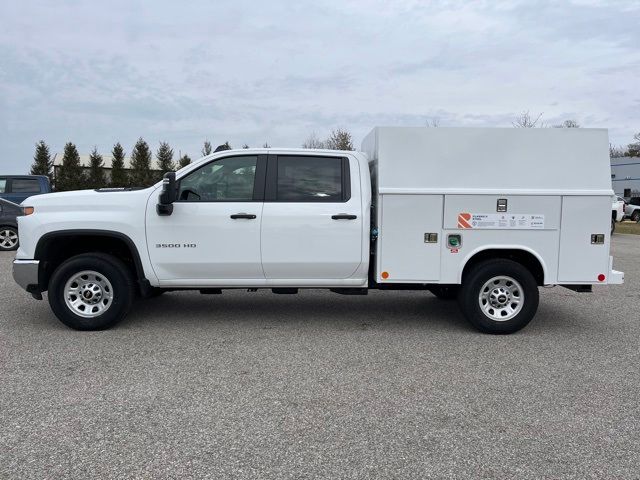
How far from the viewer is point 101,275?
234 inches

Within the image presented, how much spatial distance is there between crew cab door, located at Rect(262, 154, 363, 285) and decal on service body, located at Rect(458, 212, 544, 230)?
116 centimetres

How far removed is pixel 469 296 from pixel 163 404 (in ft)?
11.4

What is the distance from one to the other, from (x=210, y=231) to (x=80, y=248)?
5.28 ft

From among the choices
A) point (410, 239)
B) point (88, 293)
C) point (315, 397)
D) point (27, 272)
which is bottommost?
point (315, 397)

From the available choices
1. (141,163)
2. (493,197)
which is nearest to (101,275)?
(493,197)

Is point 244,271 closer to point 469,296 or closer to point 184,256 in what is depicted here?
point 184,256

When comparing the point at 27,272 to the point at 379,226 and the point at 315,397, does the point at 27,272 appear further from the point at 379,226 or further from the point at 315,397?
the point at 379,226

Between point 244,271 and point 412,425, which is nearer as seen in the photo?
point 412,425

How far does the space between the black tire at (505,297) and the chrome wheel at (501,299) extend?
3cm

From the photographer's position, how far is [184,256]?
5910 millimetres

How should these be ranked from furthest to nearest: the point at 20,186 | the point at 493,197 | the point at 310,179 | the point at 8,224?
the point at 20,186 < the point at 8,224 < the point at 310,179 < the point at 493,197

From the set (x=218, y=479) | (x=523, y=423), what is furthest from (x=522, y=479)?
(x=218, y=479)

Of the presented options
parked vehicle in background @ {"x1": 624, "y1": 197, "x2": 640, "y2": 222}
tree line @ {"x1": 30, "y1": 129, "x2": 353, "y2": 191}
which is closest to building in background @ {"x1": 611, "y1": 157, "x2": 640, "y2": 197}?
parked vehicle in background @ {"x1": 624, "y1": 197, "x2": 640, "y2": 222}

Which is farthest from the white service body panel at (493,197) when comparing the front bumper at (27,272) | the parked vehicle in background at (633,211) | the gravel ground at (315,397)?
the parked vehicle in background at (633,211)
